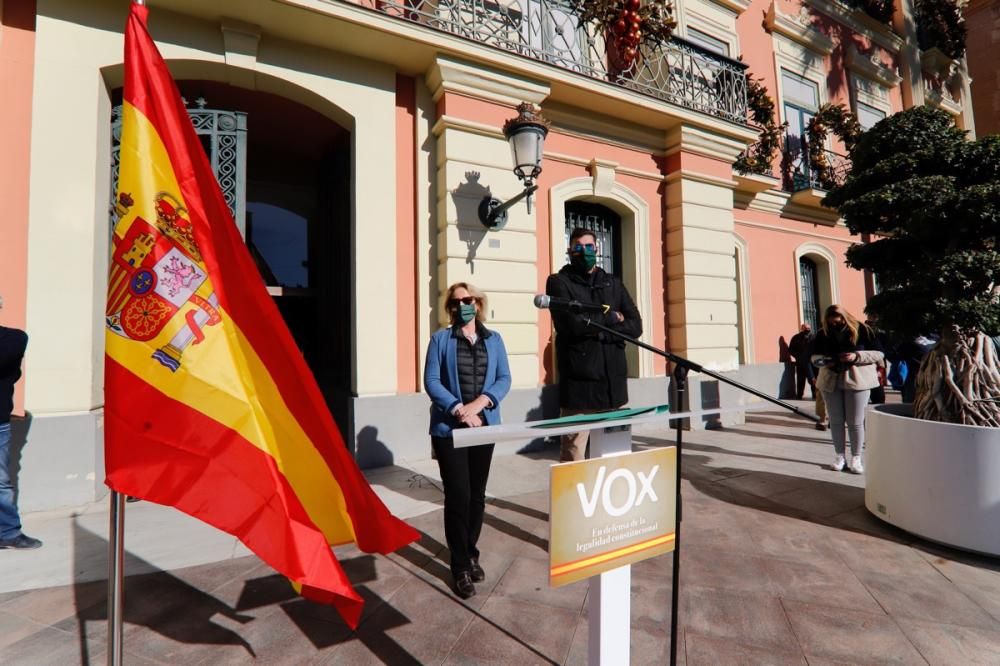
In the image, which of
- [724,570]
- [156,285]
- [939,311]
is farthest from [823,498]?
[156,285]

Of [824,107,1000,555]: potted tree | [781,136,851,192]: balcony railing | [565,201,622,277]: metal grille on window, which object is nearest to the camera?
[824,107,1000,555]: potted tree

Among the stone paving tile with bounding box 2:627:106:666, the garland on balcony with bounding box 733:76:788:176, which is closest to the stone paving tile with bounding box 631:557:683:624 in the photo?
the stone paving tile with bounding box 2:627:106:666

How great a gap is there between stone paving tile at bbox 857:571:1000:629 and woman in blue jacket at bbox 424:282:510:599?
2.19 metres

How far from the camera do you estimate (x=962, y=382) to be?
131 inches

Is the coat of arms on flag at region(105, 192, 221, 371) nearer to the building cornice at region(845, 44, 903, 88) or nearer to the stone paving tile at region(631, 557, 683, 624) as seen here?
the stone paving tile at region(631, 557, 683, 624)

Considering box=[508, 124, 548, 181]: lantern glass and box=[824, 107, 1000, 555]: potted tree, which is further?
box=[508, 124, 548, 181]: lantern glass

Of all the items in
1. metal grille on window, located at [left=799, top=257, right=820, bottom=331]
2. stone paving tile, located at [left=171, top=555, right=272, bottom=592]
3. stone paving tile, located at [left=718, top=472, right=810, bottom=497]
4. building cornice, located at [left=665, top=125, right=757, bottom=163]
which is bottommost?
stone paving tile, located at [left=171, top=555, right=272, bottom=592]

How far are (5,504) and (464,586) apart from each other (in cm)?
332

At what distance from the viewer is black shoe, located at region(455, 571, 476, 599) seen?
251 centimetres

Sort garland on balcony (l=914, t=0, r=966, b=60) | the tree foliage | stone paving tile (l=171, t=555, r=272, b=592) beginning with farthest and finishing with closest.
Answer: garland on balcony (l=914, t=0, r=966, b=60) < the tree foliage < stone paving tile (l=171, t=555, r=272, b=592)

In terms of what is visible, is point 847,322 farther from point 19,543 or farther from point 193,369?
point 19,543

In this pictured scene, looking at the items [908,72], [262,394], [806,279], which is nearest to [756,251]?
[806,279]

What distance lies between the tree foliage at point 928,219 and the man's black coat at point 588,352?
2.07 meters

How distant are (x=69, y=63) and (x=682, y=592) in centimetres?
663
